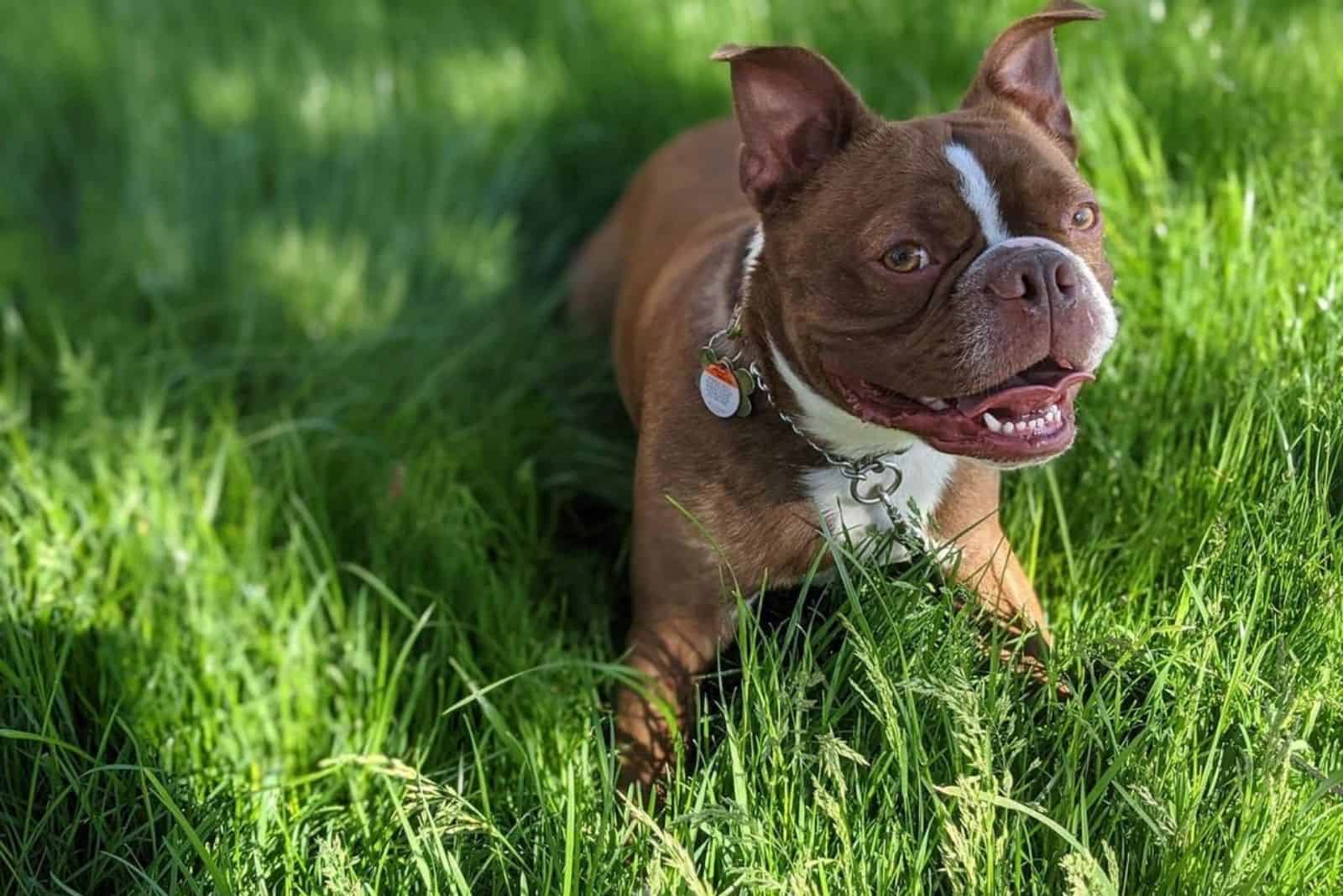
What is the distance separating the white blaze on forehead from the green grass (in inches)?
24.5

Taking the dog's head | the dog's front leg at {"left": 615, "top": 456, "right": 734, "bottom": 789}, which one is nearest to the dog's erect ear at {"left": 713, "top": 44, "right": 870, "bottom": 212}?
the dog's head

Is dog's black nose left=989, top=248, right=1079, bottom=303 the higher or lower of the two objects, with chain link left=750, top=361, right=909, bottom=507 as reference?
higher

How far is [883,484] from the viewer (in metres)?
2.77

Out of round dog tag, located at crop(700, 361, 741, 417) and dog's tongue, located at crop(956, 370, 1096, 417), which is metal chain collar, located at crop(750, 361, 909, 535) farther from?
dog's tongue, located at crop(956, 370, 1096, 417)

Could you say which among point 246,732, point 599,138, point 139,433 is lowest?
point 246,732

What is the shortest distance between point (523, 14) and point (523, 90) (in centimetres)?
80

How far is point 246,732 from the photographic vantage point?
307 centimetres

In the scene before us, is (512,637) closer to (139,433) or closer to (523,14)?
(139,433)

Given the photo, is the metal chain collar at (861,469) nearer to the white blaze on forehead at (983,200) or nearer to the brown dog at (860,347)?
the brown dog at (860,347)

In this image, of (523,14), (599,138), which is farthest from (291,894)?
(523,14)

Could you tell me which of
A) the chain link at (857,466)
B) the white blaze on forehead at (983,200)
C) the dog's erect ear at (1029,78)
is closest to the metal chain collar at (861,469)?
the chain link at (857,466)

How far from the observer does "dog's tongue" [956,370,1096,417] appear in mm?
2445

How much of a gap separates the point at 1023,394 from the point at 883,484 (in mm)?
411

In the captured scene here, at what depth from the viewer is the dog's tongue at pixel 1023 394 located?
8.02ft
